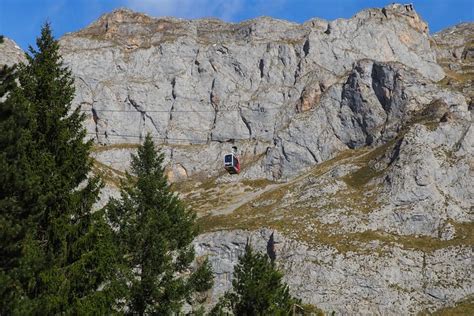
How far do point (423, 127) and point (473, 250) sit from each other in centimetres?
4217

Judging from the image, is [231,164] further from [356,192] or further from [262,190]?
[262,190]

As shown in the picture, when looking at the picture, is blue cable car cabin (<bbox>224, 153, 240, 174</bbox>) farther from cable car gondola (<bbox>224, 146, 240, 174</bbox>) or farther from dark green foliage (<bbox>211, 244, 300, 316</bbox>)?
dark green foliage (<bbox>211, 244, 300, 316</bbox>)

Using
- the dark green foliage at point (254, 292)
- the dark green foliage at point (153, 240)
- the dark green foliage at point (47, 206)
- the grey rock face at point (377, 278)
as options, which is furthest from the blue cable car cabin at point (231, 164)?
the dark green foliage at point (47, 206)

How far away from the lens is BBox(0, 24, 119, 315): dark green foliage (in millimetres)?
22422

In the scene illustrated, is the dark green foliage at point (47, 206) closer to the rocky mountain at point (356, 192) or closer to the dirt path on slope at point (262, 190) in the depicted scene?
the rocky mountain at point (356, 192)

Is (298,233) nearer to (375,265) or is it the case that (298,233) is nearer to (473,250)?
(375,265)

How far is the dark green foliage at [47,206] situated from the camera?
22.4 m

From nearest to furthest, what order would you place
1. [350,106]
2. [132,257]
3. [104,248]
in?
[104,248]
[132,257]
[350,106]

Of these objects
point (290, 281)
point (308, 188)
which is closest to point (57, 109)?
point (290, 281)

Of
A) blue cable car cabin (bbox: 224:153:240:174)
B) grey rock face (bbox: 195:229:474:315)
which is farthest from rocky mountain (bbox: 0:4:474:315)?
blue cable car cabin (bbox: 224:153:240:174)

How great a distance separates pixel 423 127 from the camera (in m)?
149

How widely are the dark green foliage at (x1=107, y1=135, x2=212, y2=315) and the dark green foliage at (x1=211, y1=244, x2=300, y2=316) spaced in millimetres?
5657

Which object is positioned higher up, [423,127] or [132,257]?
[423,127]

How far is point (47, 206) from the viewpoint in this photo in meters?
26.1
